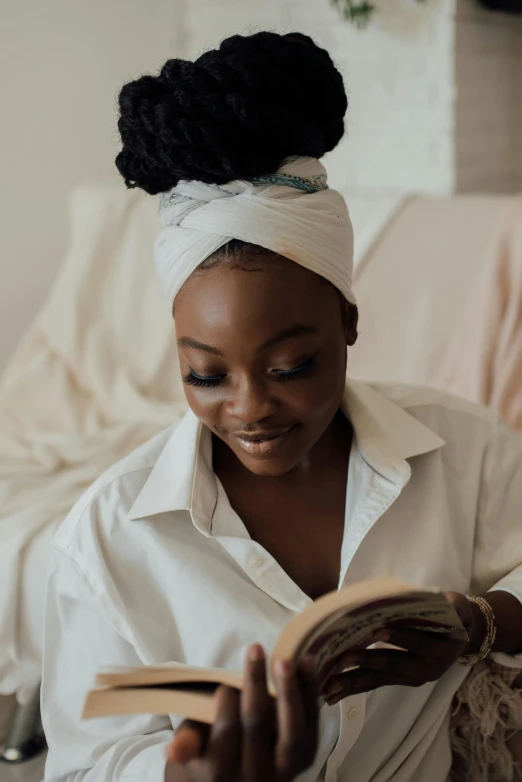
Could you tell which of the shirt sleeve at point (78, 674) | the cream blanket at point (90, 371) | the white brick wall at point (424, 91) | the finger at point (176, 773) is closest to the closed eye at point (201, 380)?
the shirt sleeve at point (78, 674)

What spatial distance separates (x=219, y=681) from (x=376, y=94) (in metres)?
2.27

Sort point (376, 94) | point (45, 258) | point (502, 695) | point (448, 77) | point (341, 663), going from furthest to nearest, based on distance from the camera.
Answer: point (45, 258) < point (376, 94) < point (448, 77) < point (502, 695) < point (341, 663)

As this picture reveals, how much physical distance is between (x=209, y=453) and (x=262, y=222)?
308 millimetres

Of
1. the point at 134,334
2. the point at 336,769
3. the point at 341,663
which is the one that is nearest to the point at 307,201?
the point at 341,663

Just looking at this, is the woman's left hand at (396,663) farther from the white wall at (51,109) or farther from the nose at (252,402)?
the white wall at (51,109)

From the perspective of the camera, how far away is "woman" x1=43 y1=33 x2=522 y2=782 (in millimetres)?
770

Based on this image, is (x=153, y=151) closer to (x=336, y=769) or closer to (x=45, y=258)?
(x=336, y=769)

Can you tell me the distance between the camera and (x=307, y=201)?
82cm

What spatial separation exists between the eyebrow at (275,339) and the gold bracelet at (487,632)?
35 centimetres

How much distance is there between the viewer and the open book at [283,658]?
0.57 m

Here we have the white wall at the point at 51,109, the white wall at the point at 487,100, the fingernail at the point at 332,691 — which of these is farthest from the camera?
the white wall at the point at 51,109

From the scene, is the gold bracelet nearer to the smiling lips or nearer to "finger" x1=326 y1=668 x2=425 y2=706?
"finger" x1=326 y1=668 x2=425 y2=706

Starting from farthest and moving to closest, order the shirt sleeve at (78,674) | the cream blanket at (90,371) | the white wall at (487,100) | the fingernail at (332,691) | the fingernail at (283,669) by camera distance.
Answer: the white wall at (487,100) → the cream blanket at (90,371) → the shirt sleeve at (78,674) → the fingernail at (332,691) → the fingernail at (283,669)

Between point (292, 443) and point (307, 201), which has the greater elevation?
point (307, 201)
